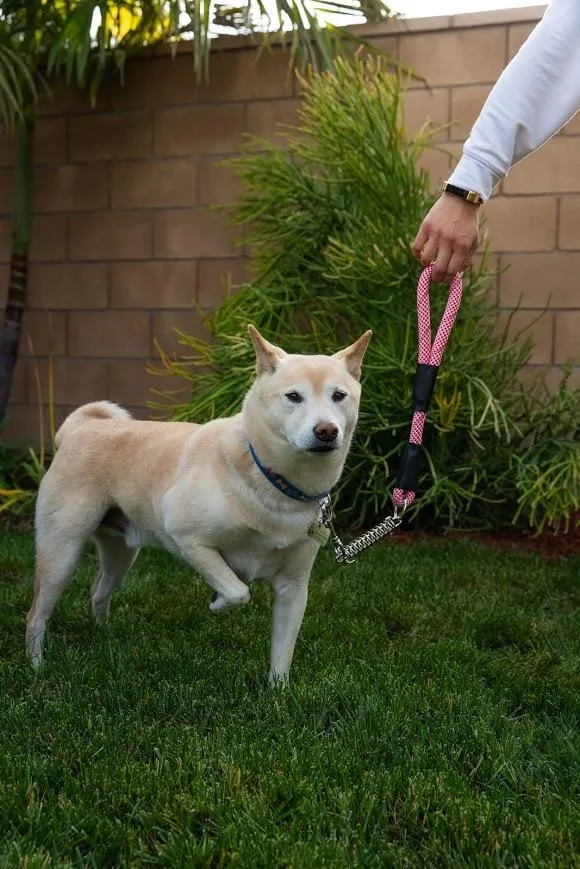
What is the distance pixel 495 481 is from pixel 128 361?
248 cm

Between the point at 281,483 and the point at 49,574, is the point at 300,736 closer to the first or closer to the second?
the point at 281,483

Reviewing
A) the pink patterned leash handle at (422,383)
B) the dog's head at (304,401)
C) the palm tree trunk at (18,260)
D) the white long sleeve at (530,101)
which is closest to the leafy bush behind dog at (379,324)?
the palm tree trunk at (18,260)

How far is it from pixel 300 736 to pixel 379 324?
3.33m

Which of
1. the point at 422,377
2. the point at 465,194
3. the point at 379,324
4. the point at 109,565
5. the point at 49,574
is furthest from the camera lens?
the point at 379,324

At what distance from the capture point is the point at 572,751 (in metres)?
2.40

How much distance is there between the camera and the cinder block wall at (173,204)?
5695mm

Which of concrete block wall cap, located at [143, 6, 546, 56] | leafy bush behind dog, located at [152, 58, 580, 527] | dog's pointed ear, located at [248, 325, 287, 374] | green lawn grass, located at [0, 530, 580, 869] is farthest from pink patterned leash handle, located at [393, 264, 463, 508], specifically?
concrete block wall cap, located at [143, 6, 546, 56]

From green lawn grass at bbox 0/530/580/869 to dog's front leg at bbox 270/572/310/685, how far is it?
0.22ft

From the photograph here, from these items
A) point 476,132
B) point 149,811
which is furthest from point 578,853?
point 476,132

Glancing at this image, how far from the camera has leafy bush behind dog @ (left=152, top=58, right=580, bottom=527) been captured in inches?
207

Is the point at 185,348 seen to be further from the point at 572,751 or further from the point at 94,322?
the point at 572,751

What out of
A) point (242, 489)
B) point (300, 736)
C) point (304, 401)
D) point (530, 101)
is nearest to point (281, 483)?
point (242, 489)

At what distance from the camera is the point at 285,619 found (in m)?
3.00

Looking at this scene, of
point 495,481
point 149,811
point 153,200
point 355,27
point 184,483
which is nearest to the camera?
point 149,811
